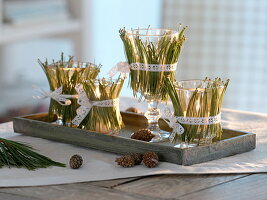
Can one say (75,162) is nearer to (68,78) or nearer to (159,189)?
(159,189)

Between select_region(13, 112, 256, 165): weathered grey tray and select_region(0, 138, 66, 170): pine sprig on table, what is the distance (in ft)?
0.41

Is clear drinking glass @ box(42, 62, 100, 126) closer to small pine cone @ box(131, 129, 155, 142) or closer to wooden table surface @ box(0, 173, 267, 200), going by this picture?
small pine cone @ box(131, 129, 155, 142)

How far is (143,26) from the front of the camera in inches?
150

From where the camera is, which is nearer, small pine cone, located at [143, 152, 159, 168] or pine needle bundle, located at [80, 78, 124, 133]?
small pine cone, located at [143, 152, 159, 168]

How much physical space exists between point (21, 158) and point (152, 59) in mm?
330

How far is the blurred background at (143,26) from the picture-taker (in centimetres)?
304

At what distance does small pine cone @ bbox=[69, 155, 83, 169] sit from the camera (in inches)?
42.9

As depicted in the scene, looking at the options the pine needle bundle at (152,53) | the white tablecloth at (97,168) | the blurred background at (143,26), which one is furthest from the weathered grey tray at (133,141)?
the blurred background at (143,26)

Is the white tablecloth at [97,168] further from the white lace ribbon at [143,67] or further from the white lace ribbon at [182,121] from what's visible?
the white lace ribbon at [143,67]

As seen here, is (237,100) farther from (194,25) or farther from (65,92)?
(65,92)

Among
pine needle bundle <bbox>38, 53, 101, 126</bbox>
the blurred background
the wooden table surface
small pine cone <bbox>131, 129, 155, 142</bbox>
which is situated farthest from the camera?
the blurred background

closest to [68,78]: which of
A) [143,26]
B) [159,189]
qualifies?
[159,189]


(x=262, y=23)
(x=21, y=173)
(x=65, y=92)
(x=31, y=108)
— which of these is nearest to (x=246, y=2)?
(x=262, y=23)

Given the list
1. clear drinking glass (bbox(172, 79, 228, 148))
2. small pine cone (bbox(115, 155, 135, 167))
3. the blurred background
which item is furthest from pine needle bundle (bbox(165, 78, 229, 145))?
the blurred background
